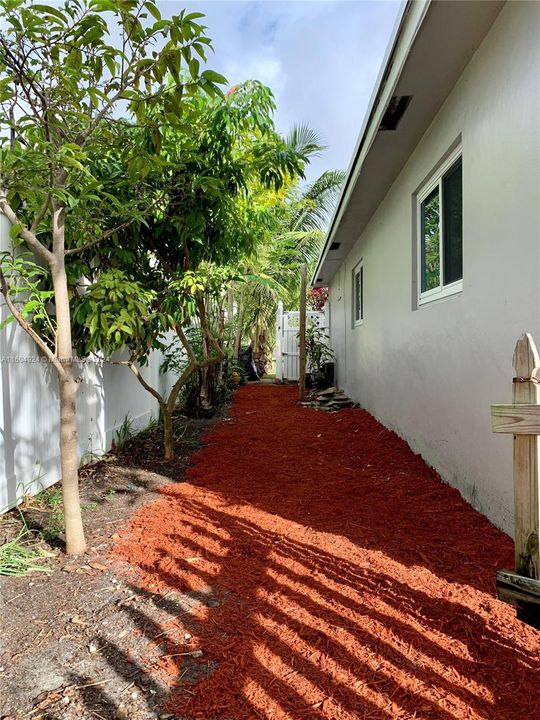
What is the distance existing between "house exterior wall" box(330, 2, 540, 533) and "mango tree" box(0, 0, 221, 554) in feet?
5.57

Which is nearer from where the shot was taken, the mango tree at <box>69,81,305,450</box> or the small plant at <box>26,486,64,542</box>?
the small plant at <box>26,486,64,542</box>

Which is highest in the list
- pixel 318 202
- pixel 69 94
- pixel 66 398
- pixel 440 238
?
pixel 318 202

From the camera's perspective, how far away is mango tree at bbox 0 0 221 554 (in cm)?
226

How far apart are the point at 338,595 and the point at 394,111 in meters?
3.71

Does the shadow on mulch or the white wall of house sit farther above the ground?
the white wall of house

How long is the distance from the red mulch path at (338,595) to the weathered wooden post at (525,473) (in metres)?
0.40

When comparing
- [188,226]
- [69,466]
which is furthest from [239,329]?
[69,466]

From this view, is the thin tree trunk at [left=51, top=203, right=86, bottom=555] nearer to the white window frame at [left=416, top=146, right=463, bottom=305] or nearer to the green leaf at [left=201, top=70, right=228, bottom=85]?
the green leaf at [left=201, top=70, right=228, bottom=85]

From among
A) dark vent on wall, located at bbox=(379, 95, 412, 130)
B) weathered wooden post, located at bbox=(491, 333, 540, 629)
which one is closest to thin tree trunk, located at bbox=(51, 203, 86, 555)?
weathered wooden post, located at bbox=(491, 333, 540, 629)

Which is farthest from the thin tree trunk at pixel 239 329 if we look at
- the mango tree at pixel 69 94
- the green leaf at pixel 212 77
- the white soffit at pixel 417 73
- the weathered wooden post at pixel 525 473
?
the weathered wooden post at pixel 525 473

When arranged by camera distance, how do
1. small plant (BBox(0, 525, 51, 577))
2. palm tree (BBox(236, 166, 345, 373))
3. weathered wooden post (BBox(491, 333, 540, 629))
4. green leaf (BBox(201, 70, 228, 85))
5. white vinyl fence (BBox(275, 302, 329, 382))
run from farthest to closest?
palm tree (BBox(236, 166, 345, 373)) < white vinyl fence (BBox(275, 302, 329, 382)) < small plant (BBox(0, 525, 51, 577)) < green leaf (BBox(201, 70, 228, 85)) < weathered wooden post (BBox(491, 333, 540, 629))

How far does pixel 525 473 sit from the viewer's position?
56.0 inches

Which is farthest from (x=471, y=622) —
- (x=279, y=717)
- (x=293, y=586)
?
(x=279, y=717)

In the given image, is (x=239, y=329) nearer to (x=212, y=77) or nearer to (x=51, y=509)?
(x=51, y=509)
